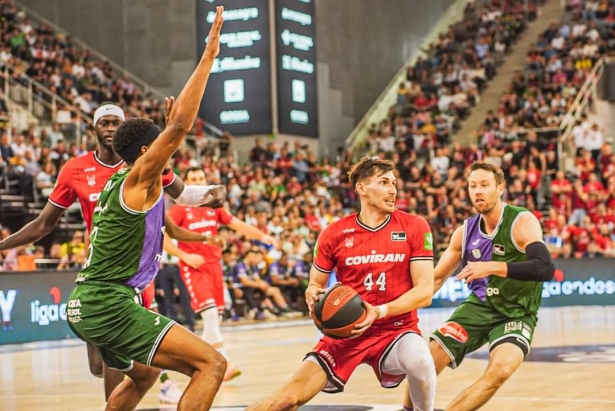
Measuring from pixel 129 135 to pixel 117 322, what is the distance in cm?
112

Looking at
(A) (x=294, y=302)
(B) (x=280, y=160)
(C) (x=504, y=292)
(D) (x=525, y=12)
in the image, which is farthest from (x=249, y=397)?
(D) (x=525, y=12)

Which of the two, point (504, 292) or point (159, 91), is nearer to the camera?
point (504, 292)

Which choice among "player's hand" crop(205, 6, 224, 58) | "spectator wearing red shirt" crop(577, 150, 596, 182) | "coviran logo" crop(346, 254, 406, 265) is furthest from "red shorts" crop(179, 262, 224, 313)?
"spectator wearing red shirt" crop(577, 150, 596, 182)

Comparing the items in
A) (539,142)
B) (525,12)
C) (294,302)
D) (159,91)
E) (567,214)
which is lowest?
(294,302)

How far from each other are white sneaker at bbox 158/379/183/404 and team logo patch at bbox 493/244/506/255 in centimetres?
350

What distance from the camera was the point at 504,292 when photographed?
7.57m

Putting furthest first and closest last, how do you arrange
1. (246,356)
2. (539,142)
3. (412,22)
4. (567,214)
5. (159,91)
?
(412,22) → (159,91) → (539,142) → (567,214) → (246,356)

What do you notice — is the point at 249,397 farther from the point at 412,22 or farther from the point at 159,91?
the point at 412,22

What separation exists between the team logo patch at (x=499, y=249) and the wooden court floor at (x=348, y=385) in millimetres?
1490

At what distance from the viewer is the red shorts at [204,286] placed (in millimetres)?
11312

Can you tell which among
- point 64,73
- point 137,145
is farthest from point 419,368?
point 64,73

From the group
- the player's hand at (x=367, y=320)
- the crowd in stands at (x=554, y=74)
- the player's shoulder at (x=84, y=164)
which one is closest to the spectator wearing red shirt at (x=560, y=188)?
the crowd in stands at (x=554, y=74)

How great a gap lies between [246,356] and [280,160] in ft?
47.0

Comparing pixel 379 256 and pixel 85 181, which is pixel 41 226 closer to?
pixel 85 181
